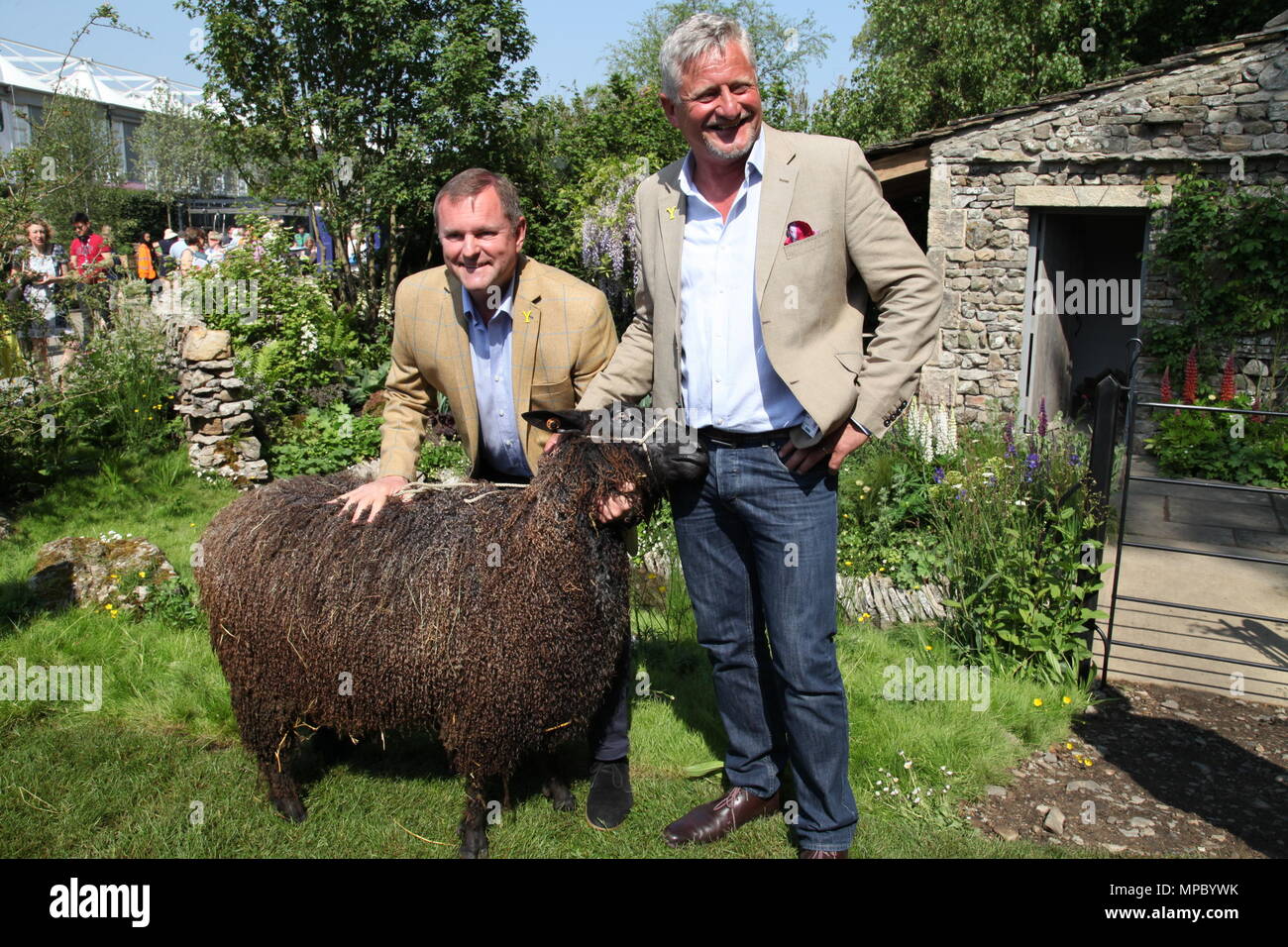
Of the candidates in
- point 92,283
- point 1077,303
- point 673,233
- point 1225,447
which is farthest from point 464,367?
point 1077,303

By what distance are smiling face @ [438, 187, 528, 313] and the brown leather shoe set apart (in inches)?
89.8

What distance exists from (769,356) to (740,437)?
0.35 metres

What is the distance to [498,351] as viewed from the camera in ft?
12.1

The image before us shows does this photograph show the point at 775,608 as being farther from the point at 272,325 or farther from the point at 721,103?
the point at 272,325

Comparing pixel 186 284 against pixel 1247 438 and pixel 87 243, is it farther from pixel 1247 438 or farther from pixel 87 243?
pixel 1247 438

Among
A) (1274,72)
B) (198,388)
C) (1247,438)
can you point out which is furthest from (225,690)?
(1274,72)

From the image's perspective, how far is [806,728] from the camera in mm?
3268

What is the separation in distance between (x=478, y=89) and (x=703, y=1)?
29.5 m

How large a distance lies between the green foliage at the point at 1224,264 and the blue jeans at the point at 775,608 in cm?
937

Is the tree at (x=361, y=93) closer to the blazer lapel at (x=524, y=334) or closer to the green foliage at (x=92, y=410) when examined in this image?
the green foliage at (x=92, y=410)

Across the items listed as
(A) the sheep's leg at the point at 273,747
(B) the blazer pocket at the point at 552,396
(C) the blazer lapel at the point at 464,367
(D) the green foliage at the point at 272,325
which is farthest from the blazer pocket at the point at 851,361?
(D) the green foliage at the point at 272,325

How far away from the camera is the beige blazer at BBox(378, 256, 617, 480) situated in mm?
3629

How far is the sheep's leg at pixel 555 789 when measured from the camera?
3939 mm

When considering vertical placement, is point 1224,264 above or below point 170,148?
below
